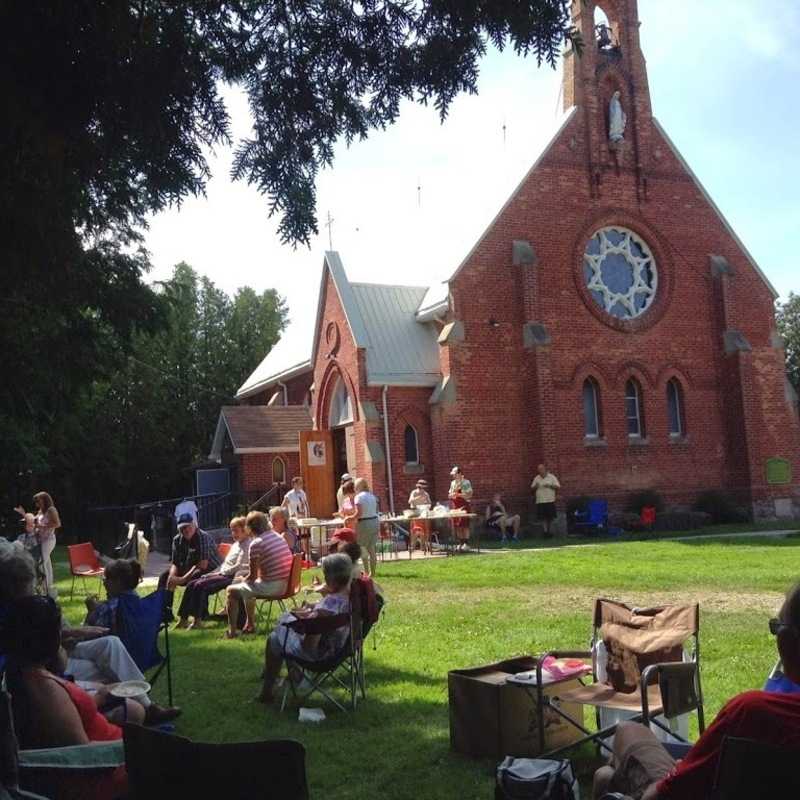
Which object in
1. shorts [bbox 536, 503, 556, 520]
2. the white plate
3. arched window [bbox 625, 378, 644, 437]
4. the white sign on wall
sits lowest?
shorts [bbox 536, 503, 556, 520]

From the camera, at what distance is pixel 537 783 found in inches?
167

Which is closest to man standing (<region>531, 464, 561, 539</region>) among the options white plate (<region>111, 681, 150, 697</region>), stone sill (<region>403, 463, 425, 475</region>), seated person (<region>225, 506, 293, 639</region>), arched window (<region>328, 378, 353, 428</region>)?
stone sill (<region>403, 463, 425, 475</region>)

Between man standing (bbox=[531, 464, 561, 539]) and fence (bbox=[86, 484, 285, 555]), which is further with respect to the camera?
fence (bbox=[86, 484, 285, 555])

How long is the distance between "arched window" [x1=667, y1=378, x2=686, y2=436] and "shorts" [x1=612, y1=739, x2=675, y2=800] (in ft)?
Result: 76.0

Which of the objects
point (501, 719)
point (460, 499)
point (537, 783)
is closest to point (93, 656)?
point (501, 719)

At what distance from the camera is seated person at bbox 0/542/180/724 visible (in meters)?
5.38

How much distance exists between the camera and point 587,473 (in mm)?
24297

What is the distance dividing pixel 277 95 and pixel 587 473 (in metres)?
19.8

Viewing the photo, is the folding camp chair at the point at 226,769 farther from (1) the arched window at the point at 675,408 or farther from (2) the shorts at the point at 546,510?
(1) the arched window at the point at 675,408

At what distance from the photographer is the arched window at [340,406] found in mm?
26078

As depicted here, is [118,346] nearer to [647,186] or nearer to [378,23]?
[378,23]

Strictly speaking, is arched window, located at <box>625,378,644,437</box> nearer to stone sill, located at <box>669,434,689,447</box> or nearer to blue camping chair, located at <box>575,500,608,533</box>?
stone sill, located at <box>669,434,689,447</box>

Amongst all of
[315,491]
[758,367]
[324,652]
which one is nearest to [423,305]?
[315,491]

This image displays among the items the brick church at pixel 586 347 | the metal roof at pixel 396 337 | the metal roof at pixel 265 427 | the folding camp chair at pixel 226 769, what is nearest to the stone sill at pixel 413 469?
the brick church at pixel 586 347
